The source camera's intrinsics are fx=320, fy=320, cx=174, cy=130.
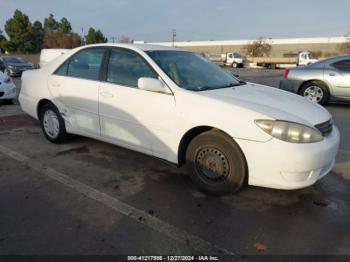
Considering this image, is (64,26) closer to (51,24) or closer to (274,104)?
(51,24)

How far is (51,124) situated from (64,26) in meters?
69.3

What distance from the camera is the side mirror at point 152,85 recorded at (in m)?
3.50

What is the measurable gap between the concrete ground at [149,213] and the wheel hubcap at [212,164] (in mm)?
243

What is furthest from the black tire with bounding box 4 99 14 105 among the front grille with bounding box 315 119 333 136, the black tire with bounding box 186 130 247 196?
the front grille with bounding box 315 119 333 136

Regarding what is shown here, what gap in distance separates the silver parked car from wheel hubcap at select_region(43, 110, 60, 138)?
661 cm

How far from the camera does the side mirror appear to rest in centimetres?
350

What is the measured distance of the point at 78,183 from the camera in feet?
12.2

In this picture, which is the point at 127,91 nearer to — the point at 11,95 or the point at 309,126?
the point at 309,126

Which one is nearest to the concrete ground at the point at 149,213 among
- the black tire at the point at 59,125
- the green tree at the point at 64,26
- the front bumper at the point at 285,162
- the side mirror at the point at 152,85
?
the front bumper at the point at 285,162

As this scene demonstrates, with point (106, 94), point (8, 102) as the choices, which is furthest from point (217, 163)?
point (8, 102)

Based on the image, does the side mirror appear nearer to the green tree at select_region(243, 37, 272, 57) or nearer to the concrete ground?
the concrete ground

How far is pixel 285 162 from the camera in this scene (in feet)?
9.69

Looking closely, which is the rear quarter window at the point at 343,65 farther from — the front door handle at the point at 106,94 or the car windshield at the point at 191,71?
the front door handle at the point at 106,94

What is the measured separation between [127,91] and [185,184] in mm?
1312
